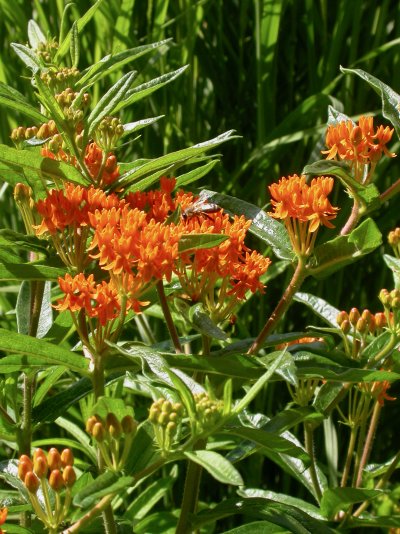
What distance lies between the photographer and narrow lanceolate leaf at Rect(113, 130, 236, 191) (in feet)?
3.70

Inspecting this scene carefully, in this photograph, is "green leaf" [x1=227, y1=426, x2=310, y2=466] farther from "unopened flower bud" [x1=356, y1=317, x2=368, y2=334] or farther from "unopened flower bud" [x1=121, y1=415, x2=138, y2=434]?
"unopened flower bud" [x1=356, y1=317, x2=368, y2=334]

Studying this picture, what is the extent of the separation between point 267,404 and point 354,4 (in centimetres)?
104

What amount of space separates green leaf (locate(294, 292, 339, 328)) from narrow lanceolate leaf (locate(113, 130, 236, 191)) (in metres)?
0.40

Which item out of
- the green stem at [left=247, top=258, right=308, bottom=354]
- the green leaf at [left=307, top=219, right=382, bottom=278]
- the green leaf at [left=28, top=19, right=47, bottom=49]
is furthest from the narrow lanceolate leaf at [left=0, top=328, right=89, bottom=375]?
the green leaf at [left=28, top=19, right=47, bottom=49]

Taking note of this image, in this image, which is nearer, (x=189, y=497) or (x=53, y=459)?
(x=53, y=459)

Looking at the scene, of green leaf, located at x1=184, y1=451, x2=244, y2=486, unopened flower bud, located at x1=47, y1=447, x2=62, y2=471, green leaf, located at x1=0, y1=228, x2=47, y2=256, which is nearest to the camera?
green leaf, located at x1=184, y1=451, x2=244, y2=486

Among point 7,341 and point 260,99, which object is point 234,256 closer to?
point 7,341

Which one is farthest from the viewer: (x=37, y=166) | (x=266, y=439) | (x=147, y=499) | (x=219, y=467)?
(x=147, y=499)

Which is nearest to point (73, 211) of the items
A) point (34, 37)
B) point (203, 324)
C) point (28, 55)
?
point (203, 324)

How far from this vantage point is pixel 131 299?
3.35 feet

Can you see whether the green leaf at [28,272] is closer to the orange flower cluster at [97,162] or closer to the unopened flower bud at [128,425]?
the orange flower cluster at [97,162]

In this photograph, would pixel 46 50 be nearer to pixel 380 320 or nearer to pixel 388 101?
pixel 388 101

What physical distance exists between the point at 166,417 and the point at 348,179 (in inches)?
16.3

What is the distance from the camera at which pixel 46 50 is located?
4.58ft
